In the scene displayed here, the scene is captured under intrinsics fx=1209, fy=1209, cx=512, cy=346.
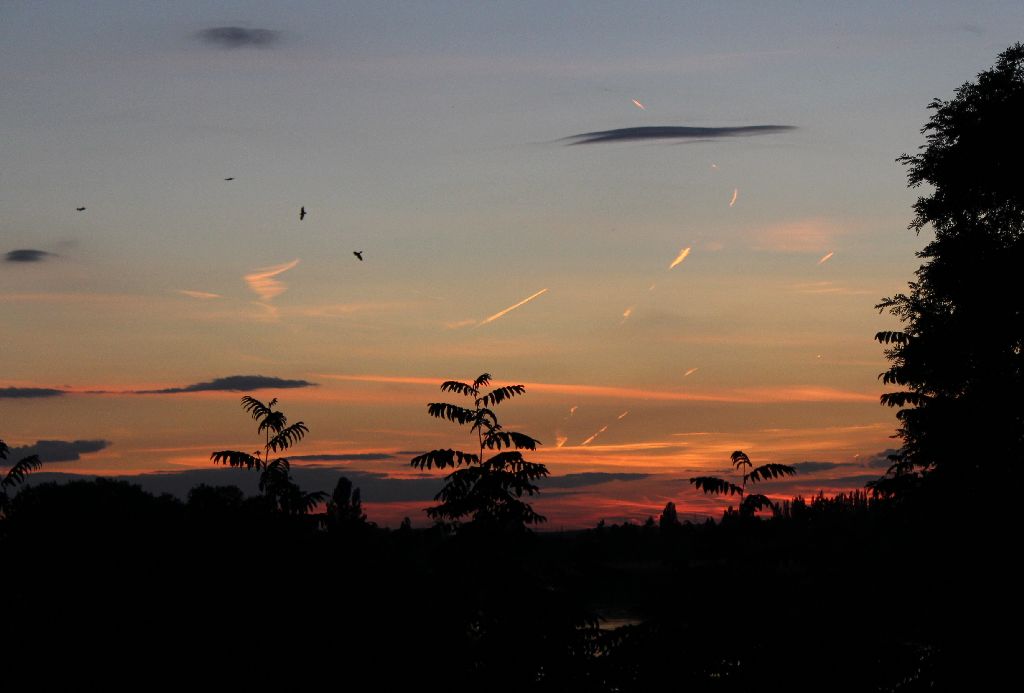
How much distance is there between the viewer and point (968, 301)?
42.0 meters

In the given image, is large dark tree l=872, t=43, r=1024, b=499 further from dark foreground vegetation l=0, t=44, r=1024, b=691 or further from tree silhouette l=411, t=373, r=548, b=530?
tree silhouette l=411, t=373, r=548, b=530

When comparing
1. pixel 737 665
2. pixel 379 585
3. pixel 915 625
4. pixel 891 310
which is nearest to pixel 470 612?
pixel 737 665

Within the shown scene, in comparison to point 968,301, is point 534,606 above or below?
below

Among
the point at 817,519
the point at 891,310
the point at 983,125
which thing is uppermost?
the point at 983,125

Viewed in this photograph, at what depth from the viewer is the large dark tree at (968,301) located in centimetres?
3809

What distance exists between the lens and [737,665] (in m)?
19.2

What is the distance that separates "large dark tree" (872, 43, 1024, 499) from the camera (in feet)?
125

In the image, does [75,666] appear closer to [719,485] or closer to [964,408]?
[719,485]

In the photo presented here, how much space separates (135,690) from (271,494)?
31.1ft

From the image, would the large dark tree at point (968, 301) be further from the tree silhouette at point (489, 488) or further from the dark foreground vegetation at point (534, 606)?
the tree silhouette at point (489, 488)

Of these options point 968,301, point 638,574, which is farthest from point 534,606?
point 968,301

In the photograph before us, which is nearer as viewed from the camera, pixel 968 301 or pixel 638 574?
pixel 638 574

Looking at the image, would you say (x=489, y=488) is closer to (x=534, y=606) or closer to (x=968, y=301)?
(x=534, y=606)

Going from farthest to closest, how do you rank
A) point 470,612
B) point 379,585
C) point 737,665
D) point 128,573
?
point 128,573 → point 379,585 → point 470,612 → point 737,665
